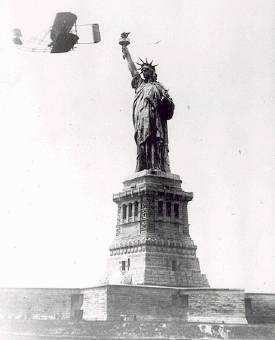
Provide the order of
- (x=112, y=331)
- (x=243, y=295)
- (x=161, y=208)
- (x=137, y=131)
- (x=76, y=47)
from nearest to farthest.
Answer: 1. (x=112, y=331)
2. (x=243, y=295)
3. (x=76, y=47)
4. (x=161, y=208)
5. (x=137, y=131)

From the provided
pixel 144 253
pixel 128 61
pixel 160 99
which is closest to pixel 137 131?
pixel 160 99

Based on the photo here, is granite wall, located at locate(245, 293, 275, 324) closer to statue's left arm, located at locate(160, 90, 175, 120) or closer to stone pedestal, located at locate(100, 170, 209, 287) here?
stone pedestal, located at locate(100, 170, 209, 287)

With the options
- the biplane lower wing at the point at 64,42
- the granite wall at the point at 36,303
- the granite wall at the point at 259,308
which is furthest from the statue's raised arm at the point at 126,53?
the granite wall at the point at 259,308

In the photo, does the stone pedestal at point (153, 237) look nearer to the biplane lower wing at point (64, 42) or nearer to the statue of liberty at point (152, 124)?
the statue of liberty at point (152, 124)

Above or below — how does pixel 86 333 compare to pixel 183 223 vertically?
below

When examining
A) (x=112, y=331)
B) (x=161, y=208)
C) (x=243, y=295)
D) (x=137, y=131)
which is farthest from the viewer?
(x=137, y=131)

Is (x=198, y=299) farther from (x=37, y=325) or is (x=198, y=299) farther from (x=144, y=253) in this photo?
(x=37, y=325)

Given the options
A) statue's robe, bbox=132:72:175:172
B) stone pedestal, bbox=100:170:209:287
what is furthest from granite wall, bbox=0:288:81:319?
statue's robe, bbox=132:72:175:172
